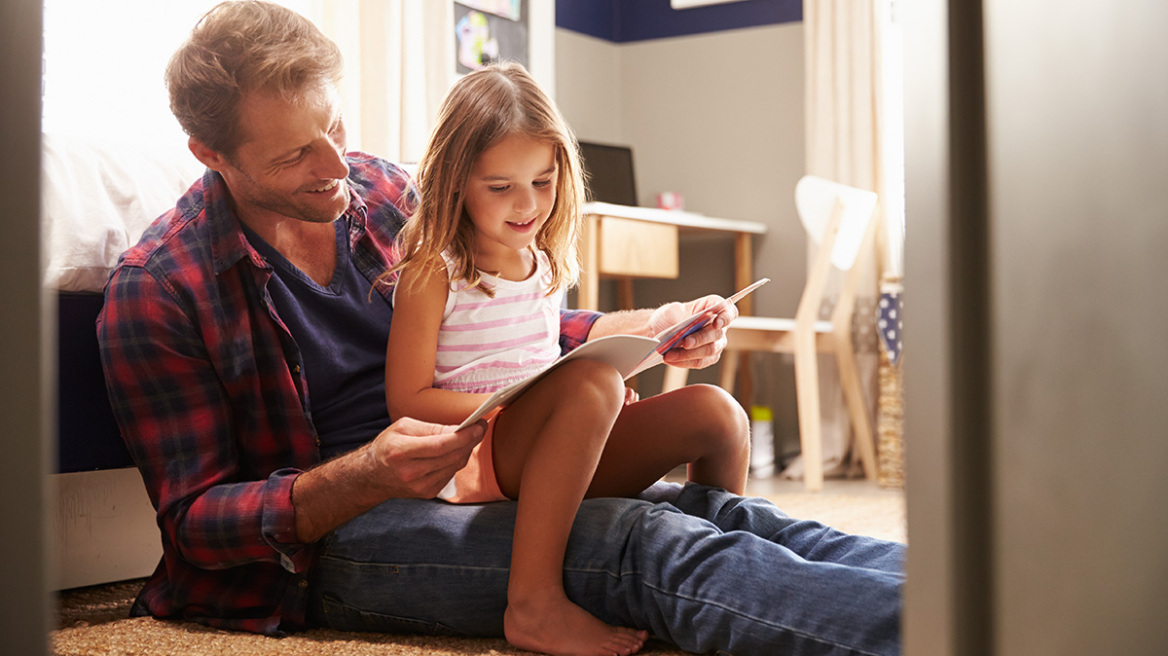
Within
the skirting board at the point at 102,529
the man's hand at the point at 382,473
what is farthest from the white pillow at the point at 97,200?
the man's hand at the point at 382,473

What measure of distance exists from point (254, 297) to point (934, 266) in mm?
886

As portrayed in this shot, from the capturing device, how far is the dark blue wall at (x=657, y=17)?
11.8 feet

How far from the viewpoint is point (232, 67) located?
1.11 metres

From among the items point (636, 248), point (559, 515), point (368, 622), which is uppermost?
point (636, 248)

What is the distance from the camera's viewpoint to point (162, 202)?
1.42 metres

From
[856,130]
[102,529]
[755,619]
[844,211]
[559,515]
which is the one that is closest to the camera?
[755,619]

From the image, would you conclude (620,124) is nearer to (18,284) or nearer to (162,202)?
(162,202)

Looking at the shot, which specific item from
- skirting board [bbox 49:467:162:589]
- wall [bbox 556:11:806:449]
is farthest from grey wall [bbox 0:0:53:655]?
wall [bbox 556:11:806:449]

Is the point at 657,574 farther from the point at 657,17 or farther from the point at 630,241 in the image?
the point at 657,17

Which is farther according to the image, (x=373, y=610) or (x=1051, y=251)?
(x=373, y=610)

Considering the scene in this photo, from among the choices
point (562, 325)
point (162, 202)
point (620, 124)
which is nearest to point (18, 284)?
point (562, 325)

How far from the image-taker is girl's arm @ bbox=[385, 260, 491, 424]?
1.09 metres

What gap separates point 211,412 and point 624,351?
0.44m

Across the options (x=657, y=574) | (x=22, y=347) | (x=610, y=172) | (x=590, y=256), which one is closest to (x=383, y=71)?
(x=590, y=256)
